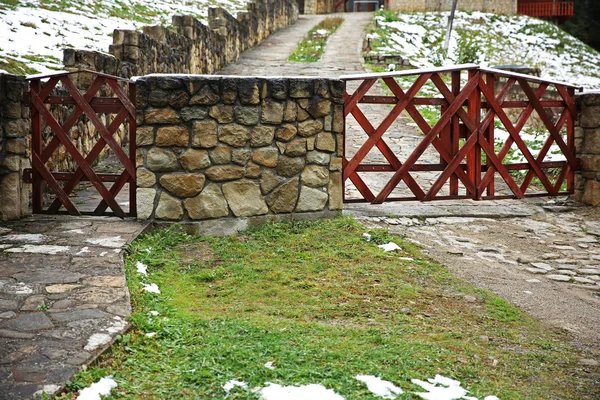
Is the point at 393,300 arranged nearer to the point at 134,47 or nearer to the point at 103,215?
the point at 103,215

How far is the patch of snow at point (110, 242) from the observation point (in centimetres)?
543

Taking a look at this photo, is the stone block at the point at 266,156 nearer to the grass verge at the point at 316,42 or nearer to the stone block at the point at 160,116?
the stone block at the point at 160,116

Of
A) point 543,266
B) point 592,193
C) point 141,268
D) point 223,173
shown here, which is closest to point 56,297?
point 141,268

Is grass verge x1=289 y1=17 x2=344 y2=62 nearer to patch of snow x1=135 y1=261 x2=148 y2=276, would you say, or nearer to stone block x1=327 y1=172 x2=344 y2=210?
stone block x1=327 y1=172 x2=344 y2=210

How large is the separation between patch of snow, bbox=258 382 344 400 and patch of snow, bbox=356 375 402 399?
20cm

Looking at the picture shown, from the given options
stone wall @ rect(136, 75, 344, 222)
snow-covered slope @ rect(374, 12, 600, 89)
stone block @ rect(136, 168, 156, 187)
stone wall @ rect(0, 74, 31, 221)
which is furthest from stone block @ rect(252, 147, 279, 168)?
snow-covered slope @ rect(374, 12, 600, 89)

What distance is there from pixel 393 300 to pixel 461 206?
11.5ft

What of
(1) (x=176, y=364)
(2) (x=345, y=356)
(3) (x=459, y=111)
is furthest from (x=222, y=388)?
(3) (x=459, y=111)

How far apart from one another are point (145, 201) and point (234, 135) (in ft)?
3.38

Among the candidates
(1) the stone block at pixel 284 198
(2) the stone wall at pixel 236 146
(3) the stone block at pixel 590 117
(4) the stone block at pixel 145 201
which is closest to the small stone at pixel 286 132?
(2) the stone wall at pixel 236 146

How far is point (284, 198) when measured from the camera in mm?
6559

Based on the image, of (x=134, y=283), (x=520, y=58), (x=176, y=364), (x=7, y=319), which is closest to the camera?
(x=176, y=364)

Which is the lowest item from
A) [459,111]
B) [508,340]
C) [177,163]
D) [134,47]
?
[508,340]

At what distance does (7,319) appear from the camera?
387 cm
